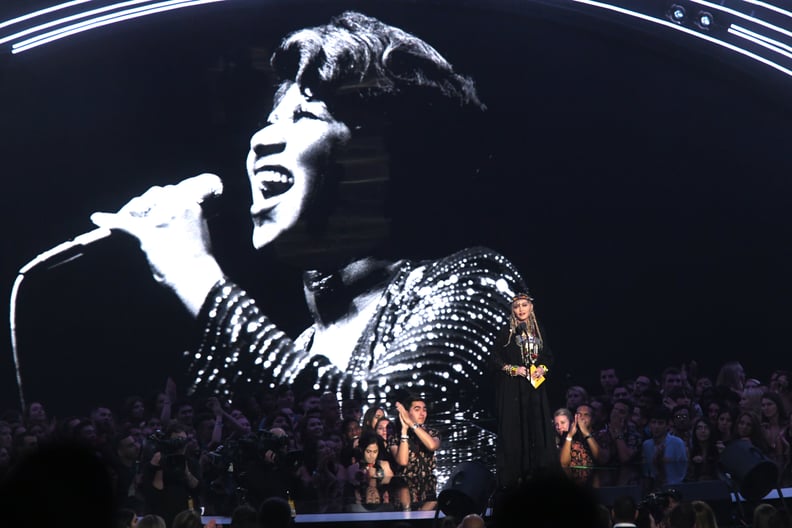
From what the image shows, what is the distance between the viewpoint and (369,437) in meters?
8.35

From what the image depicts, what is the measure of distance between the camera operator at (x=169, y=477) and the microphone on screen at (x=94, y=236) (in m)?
4.68

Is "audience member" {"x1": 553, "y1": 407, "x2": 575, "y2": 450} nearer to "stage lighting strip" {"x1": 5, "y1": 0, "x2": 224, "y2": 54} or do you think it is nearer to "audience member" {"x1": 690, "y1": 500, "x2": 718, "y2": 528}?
"audience member" {"x1": 690, "y1": 500, "x2": 718, "y2": 528}

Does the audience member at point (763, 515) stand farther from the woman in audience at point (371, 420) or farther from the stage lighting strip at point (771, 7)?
the stage lighting strip at point (771, 7)

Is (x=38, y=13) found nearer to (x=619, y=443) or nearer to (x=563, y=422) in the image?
(x=563, y=422)

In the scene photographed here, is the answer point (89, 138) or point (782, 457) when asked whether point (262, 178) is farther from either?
point (782, 457)

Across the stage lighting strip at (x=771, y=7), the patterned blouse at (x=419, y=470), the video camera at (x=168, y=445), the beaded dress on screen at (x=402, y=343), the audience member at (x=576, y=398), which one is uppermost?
the stage lighting strip at (x=771, y=7)

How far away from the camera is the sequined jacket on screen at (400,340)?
34.4ft

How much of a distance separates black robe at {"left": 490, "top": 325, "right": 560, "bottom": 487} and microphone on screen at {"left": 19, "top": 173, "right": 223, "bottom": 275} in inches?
208

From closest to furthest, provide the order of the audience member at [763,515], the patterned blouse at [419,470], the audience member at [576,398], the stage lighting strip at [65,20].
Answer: the audience member at [763,515] < the patterned blouse at [419,470] < the audience member at [576,398] < the stage lighting strip at [65,20]

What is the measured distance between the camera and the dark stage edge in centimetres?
583

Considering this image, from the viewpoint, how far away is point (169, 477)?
5.98 metres

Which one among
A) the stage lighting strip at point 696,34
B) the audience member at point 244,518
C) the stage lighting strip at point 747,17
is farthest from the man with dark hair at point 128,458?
the stage lighting strip at point 747,17

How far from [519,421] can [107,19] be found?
7232 mm

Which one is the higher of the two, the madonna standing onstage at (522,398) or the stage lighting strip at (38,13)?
the stage lighting strip at (38,13)
